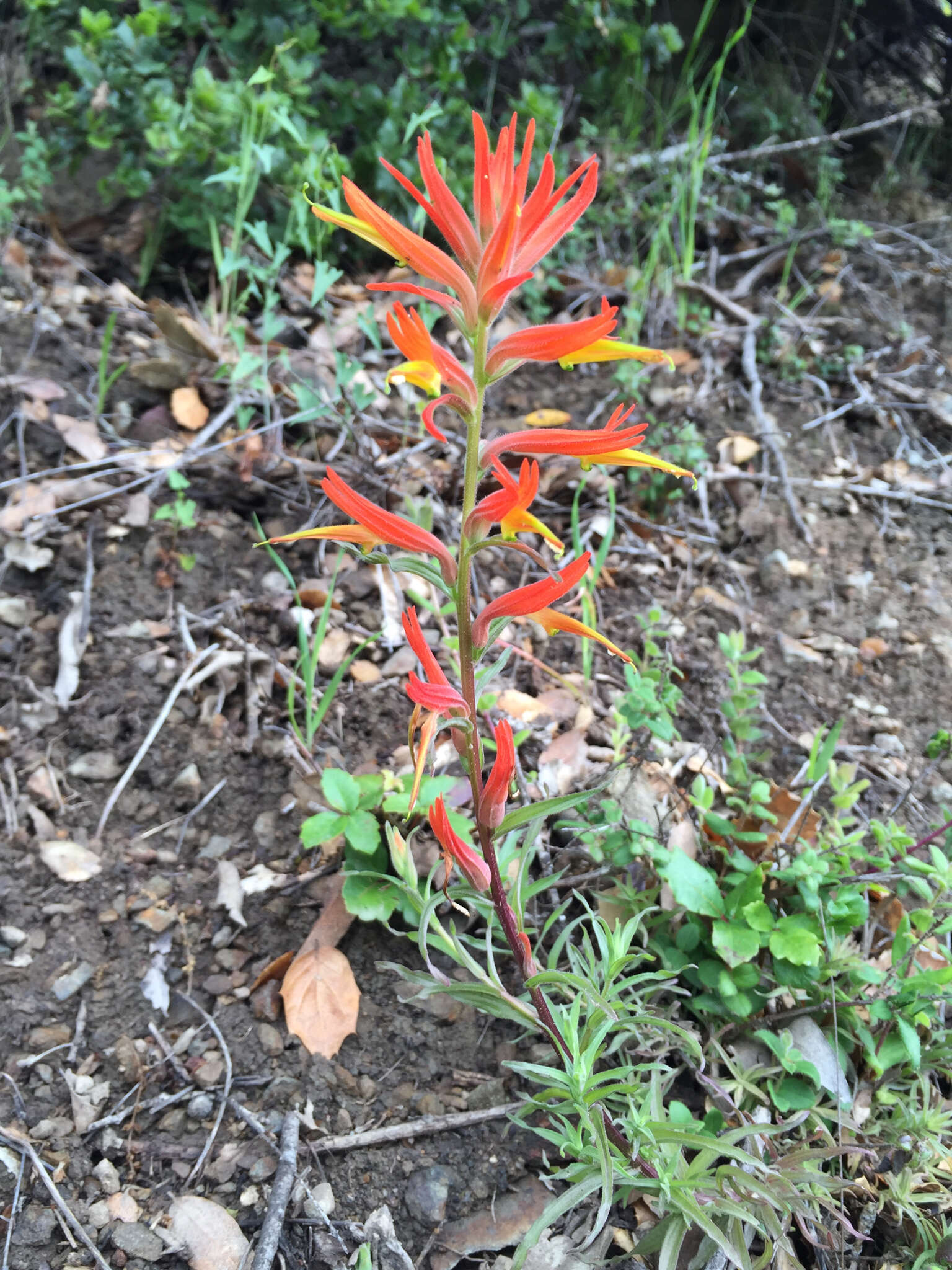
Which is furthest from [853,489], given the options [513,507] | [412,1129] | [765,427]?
[412,1129]

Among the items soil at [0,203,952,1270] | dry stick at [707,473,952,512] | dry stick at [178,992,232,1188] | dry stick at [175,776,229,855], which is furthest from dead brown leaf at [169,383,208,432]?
dry stick at [178,992,232,1188]

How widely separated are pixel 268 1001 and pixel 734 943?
34.3 inches

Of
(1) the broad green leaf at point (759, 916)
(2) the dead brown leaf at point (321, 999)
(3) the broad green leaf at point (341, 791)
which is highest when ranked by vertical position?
(1) the broad green leaf at point (759, 916)

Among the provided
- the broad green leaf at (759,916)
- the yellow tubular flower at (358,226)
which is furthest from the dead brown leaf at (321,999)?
the yellow tubular flower at (358,226)

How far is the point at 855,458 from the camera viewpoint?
2.95m

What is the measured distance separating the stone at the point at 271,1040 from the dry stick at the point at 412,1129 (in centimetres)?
18

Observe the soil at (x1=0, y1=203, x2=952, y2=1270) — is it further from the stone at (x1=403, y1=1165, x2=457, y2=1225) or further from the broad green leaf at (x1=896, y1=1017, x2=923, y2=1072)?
the broad green leaf at (x1=896, y1=1017, x2=923, y2=1072)

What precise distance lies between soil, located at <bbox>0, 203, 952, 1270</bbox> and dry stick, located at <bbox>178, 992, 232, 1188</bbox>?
0.01 meters

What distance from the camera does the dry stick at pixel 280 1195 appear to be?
1271 mm

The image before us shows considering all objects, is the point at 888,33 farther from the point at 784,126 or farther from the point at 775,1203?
the point at 775,1203

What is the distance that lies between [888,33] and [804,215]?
1284mm

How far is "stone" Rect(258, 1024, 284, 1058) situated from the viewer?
5.06 ft

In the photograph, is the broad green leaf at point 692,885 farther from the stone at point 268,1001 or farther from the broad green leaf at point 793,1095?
the stone at point 268,1001

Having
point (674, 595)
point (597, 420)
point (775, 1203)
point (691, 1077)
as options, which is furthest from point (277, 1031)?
point (597, 420)
